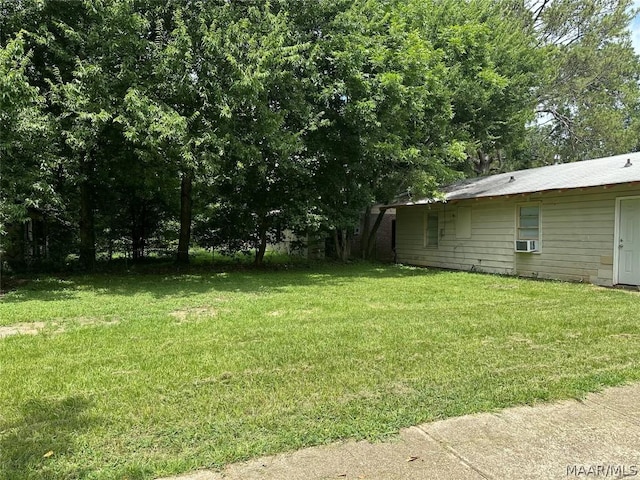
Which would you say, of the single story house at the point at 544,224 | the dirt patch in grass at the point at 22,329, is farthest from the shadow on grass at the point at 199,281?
the dirt patch in grass at the point at 22,329

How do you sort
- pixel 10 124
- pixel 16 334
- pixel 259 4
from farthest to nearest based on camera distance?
1. pixel 259 4
2. pixel 10 124
3. pixel 16 334

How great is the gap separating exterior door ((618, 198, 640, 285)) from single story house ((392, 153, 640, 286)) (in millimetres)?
17

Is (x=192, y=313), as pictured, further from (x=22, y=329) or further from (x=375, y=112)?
(x=375, y=112)

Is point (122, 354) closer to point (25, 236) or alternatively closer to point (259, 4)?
point (259, 4)

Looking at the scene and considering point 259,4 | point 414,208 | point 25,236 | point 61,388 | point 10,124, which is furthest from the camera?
point 414,208

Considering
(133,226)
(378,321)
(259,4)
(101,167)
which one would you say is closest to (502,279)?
(378,321)

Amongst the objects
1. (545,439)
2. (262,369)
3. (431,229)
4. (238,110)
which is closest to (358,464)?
(545,439)

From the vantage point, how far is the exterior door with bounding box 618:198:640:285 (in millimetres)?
9336

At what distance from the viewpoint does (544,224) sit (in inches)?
442

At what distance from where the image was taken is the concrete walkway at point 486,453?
7.87ft

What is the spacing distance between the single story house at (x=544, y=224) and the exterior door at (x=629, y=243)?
17mm

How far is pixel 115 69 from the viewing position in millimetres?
9648

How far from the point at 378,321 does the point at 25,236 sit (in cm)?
1188

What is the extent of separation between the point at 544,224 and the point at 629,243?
2011 mm
